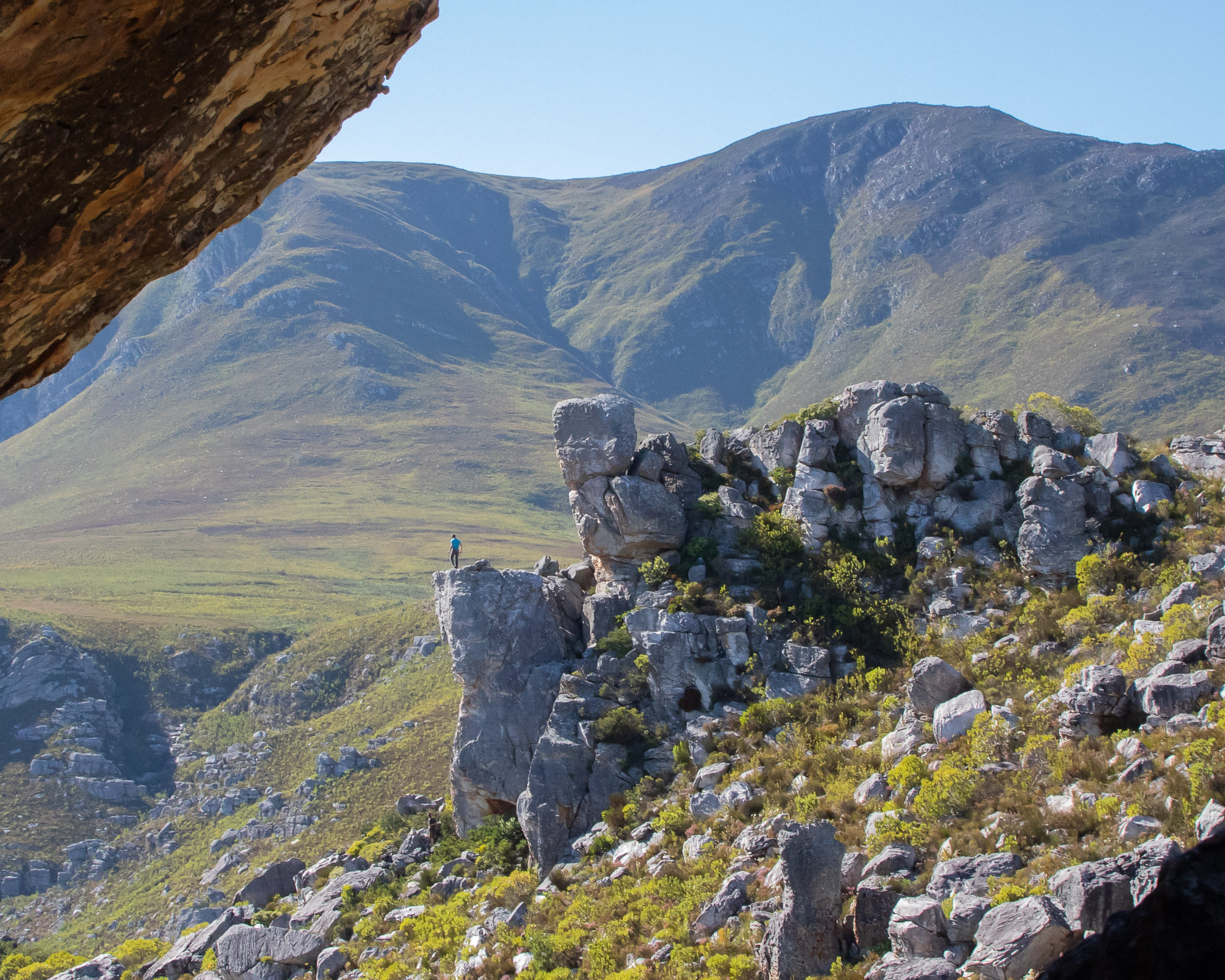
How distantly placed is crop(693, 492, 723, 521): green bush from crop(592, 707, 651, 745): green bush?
7.34m

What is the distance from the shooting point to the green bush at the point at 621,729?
23812 millimetres

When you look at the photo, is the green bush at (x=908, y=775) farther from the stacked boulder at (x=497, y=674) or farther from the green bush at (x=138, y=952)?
the green bush at (x=138, y=952)

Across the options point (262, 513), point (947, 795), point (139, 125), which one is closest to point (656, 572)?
point (947, 795)

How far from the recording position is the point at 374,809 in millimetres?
49406

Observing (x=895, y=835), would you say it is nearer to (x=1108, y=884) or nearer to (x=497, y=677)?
(x=1108, y=884)

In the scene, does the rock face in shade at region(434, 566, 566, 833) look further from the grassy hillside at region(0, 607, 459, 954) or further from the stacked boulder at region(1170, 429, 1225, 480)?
the grassy hillside at region(0, 607, 459, 954)

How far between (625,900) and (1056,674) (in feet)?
35.9

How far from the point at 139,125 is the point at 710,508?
23439 mm

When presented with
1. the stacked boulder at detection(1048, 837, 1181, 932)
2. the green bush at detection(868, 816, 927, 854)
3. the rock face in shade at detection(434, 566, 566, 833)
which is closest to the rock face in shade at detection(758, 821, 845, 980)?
the green bush at detection(868, 816, 927, 854)

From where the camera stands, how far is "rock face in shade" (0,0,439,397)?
5.53 m

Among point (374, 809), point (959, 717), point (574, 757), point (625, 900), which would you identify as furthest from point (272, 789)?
point (959, 717)

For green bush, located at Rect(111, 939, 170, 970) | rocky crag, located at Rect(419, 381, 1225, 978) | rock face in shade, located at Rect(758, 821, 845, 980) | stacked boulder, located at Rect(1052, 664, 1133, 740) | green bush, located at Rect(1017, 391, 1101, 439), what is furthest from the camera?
green bush, located at Rect(111, 939, 170, 970)

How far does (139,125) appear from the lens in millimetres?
6195

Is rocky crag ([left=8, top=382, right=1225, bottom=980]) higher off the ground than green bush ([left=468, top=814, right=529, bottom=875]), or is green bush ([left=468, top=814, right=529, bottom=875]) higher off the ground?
rocky crag ([left=8, top=382, right=1225, bottom=980])
